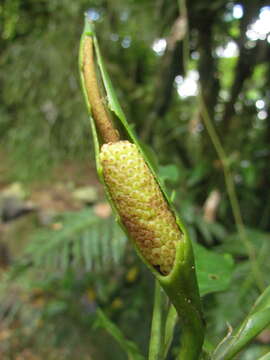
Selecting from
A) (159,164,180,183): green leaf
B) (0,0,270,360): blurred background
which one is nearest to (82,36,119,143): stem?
(159,164,180,183): green leaf

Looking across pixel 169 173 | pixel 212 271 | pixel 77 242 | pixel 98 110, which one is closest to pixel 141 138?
pixel 77 242

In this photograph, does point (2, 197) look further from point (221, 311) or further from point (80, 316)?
point (221, 311)

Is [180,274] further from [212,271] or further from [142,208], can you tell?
[212,271]

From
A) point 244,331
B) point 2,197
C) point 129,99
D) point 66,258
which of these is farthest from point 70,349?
point 2,197

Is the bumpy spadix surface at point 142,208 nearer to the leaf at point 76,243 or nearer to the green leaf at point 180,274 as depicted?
the green leaf at point 180,274

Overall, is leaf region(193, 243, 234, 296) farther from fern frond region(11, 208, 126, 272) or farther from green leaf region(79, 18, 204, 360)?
fern frond region(11, 208, 126, 272)

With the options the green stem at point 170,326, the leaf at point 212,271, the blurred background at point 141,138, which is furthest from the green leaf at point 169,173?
the blurred background at point 141,138
